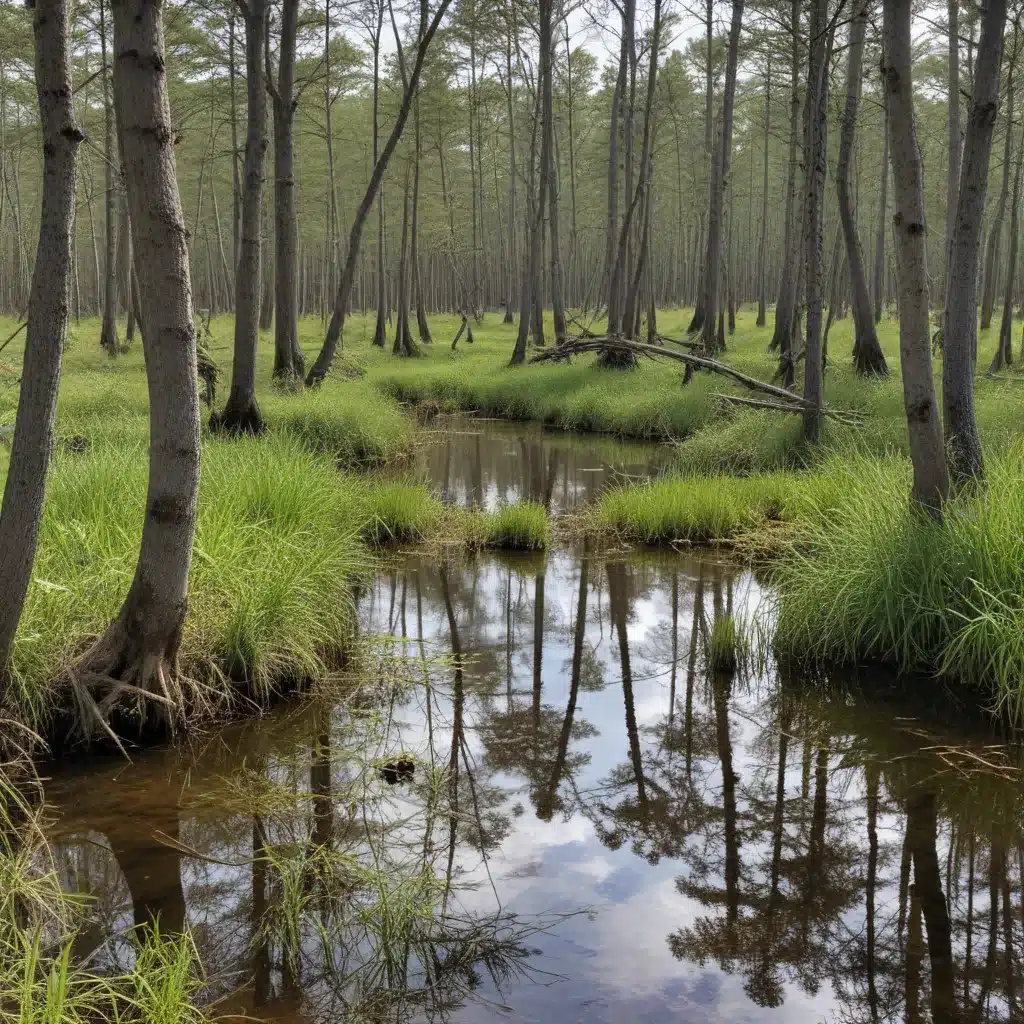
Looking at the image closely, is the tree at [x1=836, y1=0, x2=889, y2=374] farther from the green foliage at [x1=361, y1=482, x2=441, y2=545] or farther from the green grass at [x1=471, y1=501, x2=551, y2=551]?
the green foliage at [x1=361, y1=482, x2=441, y2=545]

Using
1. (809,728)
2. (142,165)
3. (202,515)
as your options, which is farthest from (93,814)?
(809,728)

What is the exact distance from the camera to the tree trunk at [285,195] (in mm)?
13984

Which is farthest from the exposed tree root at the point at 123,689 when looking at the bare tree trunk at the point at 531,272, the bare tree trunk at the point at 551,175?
the bare tree trunk at the point at 531,272

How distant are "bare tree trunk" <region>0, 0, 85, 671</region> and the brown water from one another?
111 centimetres

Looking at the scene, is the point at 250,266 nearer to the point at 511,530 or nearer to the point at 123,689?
the point at 511,530

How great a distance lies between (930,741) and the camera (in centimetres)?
473

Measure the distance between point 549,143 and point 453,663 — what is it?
1743cm

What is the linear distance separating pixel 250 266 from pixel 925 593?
9591 millimetres

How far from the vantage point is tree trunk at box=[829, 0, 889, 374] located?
12898 mm

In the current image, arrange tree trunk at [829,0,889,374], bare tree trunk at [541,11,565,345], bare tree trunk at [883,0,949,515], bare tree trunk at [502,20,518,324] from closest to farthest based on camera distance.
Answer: bare tree trunk at [883,0,949,515], tree trunk at [829,0,889,374], bare tree trunk at [541,11,565,345], bare tree trunk at [502,20,518,324]

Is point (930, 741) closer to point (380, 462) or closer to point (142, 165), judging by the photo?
point (142, 165)

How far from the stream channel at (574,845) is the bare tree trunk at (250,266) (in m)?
6.22

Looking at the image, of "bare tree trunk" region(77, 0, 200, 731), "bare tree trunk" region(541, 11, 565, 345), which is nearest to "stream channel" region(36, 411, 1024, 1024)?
"bare tree trunk" region(77, 0, 200, 731)

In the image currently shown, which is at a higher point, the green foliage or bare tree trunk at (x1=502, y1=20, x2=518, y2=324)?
bare tree trunk at (x1=502, y1=20, x2=518, y2=324)
